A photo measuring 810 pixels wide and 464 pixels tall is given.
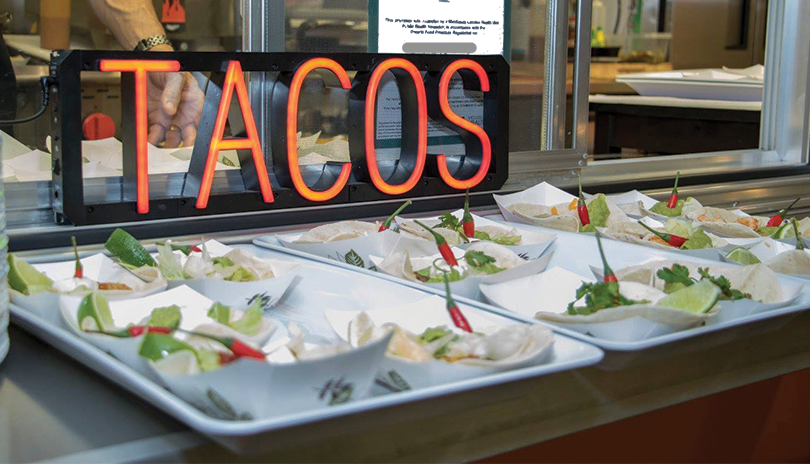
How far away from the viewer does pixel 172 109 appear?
197 cm

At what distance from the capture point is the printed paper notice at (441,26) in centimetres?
210

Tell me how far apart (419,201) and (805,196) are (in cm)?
122

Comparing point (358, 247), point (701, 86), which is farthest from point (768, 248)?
point (701, 86)

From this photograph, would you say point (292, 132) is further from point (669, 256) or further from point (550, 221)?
point (669, 256)

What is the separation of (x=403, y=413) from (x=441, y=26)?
1.47 m

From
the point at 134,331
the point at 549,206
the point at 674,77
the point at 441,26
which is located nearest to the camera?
the point at 134,331

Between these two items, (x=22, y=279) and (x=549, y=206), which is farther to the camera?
(x=549, y=206)

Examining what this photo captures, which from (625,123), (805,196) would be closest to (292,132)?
(805,196)

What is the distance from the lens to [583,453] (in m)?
1.11

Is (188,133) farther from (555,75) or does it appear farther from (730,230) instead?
(730,230)

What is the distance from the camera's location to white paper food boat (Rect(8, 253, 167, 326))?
110 cm

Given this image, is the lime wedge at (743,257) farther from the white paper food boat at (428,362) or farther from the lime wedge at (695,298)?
the white paper food boat at (428,362)

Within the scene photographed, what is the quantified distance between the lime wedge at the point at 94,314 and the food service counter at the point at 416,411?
0.06 m

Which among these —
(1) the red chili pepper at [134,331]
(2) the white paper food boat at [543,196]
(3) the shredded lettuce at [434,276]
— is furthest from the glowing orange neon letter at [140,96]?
(2) the white paper food boat at [543,196]
